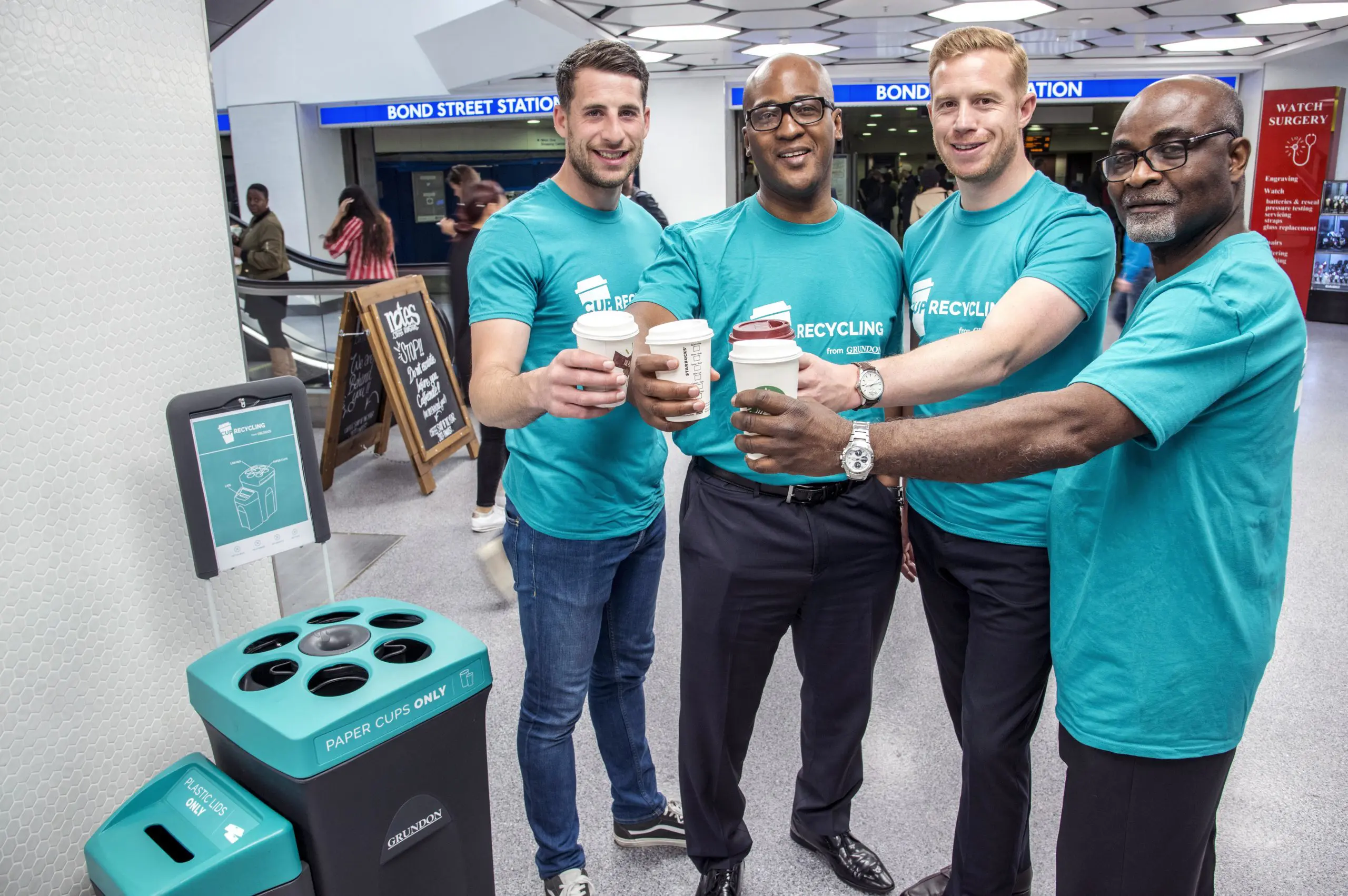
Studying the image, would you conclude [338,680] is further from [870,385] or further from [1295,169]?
[1295,169]

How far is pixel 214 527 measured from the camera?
1709 mm

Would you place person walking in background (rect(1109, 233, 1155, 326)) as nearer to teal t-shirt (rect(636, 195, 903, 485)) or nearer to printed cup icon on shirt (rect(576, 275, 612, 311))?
teal t-shirt (rect(636, 195, 903, 485))

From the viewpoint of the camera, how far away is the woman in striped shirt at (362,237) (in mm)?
6613

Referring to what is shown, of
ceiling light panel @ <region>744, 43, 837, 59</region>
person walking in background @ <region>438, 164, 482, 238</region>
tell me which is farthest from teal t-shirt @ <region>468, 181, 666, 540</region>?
ceiling light panel @ <region>744, 43, 837, 59</region>

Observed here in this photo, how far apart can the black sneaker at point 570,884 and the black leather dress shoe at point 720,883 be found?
26 centimetres

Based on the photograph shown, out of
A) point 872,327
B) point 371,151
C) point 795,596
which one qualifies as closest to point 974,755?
point 795,596

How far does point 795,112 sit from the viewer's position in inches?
67.8

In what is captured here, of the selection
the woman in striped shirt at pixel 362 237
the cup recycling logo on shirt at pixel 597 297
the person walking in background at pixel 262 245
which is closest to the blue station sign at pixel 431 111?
the person walking in background at pixel 262 245

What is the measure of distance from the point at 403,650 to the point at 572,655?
0.46 meters

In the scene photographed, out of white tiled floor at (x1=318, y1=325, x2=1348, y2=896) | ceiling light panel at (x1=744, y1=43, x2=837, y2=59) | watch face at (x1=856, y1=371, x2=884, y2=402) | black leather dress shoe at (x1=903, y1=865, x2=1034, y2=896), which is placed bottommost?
white tiled floor at (x1=318, y1=325, x2=1348, y2=896)

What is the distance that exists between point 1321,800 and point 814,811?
1.44 m

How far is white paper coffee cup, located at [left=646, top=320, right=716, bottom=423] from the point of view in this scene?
4.51ft

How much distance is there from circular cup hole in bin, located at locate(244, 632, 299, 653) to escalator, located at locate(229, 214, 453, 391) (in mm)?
4983

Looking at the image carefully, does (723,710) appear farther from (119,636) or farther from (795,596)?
(119,636)
